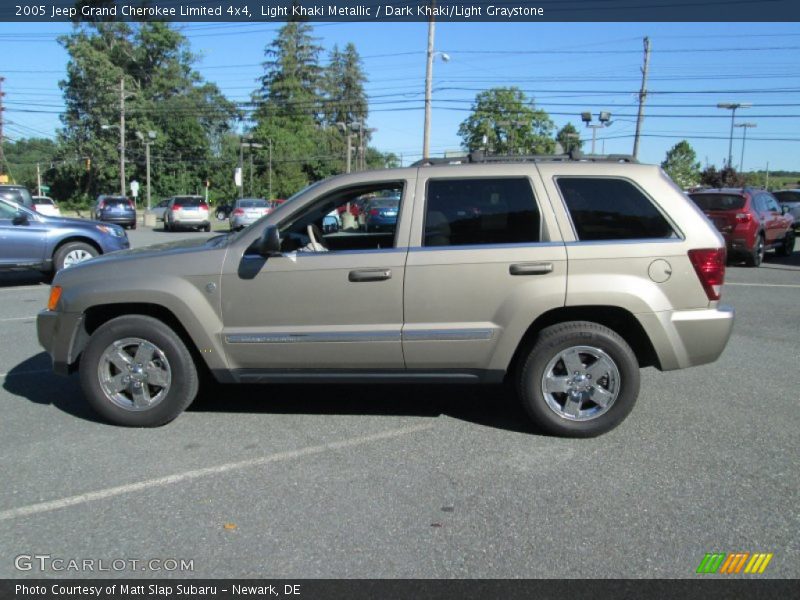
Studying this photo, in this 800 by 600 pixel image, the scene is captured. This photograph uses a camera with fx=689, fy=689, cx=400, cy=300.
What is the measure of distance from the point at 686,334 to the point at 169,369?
353cm

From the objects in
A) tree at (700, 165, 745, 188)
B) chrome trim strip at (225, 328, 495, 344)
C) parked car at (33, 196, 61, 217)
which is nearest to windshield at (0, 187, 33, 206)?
parked car at (33, 196, 61, 217)

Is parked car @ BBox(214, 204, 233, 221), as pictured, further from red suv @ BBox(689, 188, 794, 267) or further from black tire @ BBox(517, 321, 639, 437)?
black tire @ BBox(517, 321, 639, 437)

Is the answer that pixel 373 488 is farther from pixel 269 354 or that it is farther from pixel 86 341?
pixel 86 341

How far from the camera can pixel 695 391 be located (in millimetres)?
5762

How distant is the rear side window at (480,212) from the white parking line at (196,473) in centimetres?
136

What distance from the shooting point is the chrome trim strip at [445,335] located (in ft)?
15.0

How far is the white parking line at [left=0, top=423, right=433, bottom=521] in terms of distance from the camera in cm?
368

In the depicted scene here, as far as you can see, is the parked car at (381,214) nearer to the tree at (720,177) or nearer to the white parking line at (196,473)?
the white parking line at (196,473)

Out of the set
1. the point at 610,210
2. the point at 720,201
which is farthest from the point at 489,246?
the point at 720,201

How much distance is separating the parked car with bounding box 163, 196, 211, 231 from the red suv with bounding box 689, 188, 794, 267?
23284 mm

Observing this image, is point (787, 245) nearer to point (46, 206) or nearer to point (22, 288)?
point (22, 288)

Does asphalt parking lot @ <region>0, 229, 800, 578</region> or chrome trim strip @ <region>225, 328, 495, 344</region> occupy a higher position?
chrome trim strip @ <region>225, 328, 495, 344</region>

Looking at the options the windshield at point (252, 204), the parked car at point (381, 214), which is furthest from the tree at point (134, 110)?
the parked car at point (381, 214)

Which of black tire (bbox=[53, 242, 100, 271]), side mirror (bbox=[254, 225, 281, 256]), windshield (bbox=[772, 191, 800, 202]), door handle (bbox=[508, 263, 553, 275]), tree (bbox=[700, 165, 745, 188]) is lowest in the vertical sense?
black tire (bbox=[53, 242, 100, 271])
